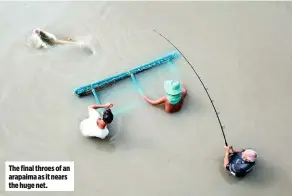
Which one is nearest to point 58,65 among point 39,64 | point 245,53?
point 39,64

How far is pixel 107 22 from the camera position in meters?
4.19

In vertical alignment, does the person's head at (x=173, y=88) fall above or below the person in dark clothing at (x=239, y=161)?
above

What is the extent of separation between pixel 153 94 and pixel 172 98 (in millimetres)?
283

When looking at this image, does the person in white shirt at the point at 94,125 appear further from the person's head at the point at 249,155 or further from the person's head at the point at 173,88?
the person's head at the point at 249,155

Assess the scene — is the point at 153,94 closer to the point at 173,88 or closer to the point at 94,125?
the point at 173,88

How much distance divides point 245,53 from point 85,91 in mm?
1368

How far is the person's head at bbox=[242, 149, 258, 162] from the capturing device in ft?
10.7

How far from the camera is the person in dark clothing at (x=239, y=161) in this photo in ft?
10.7

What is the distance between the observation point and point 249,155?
10.7 feet

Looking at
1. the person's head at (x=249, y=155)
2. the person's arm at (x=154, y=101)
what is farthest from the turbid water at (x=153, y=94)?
the person's head at (x=249, y=155)

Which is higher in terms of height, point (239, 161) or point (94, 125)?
point (94, 125)

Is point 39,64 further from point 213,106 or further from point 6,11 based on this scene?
point 213,106

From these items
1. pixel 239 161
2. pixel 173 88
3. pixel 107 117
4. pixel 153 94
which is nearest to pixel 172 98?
pixel 173 88

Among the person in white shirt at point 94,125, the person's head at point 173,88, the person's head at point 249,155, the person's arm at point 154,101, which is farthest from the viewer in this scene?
the person's arm at point 154,101
